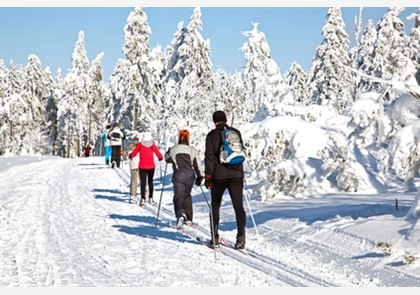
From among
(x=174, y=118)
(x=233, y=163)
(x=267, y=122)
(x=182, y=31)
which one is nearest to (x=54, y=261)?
(x=233, y=163)

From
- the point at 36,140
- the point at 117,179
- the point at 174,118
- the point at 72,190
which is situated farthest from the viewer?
the point at 36,140

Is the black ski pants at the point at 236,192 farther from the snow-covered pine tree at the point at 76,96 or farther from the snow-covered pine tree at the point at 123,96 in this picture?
the snow-covered pine tree at the point at 76,96

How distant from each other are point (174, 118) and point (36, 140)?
4722 cm

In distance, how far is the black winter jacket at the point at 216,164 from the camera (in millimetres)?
7230

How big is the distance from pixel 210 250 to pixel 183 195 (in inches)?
89.0

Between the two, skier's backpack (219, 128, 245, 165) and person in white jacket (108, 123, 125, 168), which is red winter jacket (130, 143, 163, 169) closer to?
skier's backpack (219, 128, 245, 165)

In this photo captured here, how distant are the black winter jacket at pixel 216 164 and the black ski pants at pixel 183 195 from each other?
2272mm

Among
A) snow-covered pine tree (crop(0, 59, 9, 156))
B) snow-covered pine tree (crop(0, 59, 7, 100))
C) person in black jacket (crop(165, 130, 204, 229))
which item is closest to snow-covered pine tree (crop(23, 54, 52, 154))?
snow-covered pine tree (crop(0, 59, 9, 156))

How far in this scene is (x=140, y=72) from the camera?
149 ft

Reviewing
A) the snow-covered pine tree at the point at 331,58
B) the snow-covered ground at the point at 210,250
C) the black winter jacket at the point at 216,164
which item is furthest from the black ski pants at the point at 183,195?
the snow-covered pine tree at the point at 331,58

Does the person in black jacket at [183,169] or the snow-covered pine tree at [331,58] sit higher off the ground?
the snow-covered pine tree at [331,58]

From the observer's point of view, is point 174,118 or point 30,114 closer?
point 174,118

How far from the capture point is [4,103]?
209 ft

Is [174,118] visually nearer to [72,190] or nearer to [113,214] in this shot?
[72,190]
